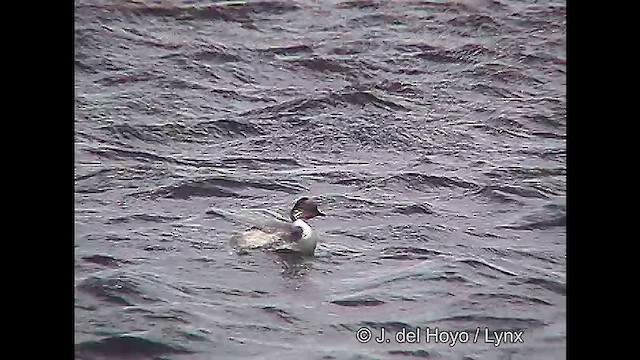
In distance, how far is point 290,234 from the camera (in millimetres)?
2221

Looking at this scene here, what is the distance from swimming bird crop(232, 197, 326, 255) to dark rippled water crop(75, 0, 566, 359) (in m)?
0.03

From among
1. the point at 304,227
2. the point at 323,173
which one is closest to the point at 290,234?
the point at 304,227

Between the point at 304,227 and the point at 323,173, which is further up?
the point at 323,173

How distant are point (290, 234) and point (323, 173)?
20 cm

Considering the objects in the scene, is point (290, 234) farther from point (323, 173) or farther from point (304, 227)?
point (323, 173)

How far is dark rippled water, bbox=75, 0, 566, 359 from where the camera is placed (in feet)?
7.15

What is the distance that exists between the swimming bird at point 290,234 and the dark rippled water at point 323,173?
28mm

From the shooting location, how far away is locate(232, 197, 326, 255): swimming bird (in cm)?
222

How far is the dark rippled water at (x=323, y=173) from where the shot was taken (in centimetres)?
218

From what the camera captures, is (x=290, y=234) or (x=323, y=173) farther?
(x=323, y=173)
